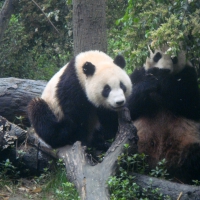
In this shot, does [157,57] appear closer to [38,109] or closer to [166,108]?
[166,108]

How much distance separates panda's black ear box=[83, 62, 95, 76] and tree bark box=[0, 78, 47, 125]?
152 centimetres

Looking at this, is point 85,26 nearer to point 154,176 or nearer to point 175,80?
point 175,80

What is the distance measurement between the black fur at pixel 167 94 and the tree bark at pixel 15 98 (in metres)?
1.80

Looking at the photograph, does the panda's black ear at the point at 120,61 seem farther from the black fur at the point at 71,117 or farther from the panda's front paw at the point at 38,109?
the panda's front paw at the point at 38,109

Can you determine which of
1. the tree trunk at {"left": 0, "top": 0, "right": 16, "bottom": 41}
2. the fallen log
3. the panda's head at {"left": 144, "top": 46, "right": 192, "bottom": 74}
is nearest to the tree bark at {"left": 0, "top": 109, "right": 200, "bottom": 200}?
the fallen log

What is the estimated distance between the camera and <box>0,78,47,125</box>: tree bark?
6969mm

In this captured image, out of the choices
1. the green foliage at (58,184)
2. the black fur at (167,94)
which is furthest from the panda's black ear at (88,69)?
the green foliage at (58,184)

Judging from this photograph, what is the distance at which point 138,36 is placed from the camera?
5527 mm

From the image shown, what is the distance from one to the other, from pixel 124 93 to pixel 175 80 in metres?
0.66

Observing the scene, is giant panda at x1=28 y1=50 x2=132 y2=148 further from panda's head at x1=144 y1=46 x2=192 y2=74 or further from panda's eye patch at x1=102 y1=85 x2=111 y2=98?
panda's head at x1=144 y1=46 x2=192 y2=74

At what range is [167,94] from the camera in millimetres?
5875

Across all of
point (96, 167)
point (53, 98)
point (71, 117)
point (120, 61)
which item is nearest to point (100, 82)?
point (120, 61)

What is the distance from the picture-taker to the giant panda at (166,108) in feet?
18.9

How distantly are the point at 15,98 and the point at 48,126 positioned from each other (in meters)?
1.22
